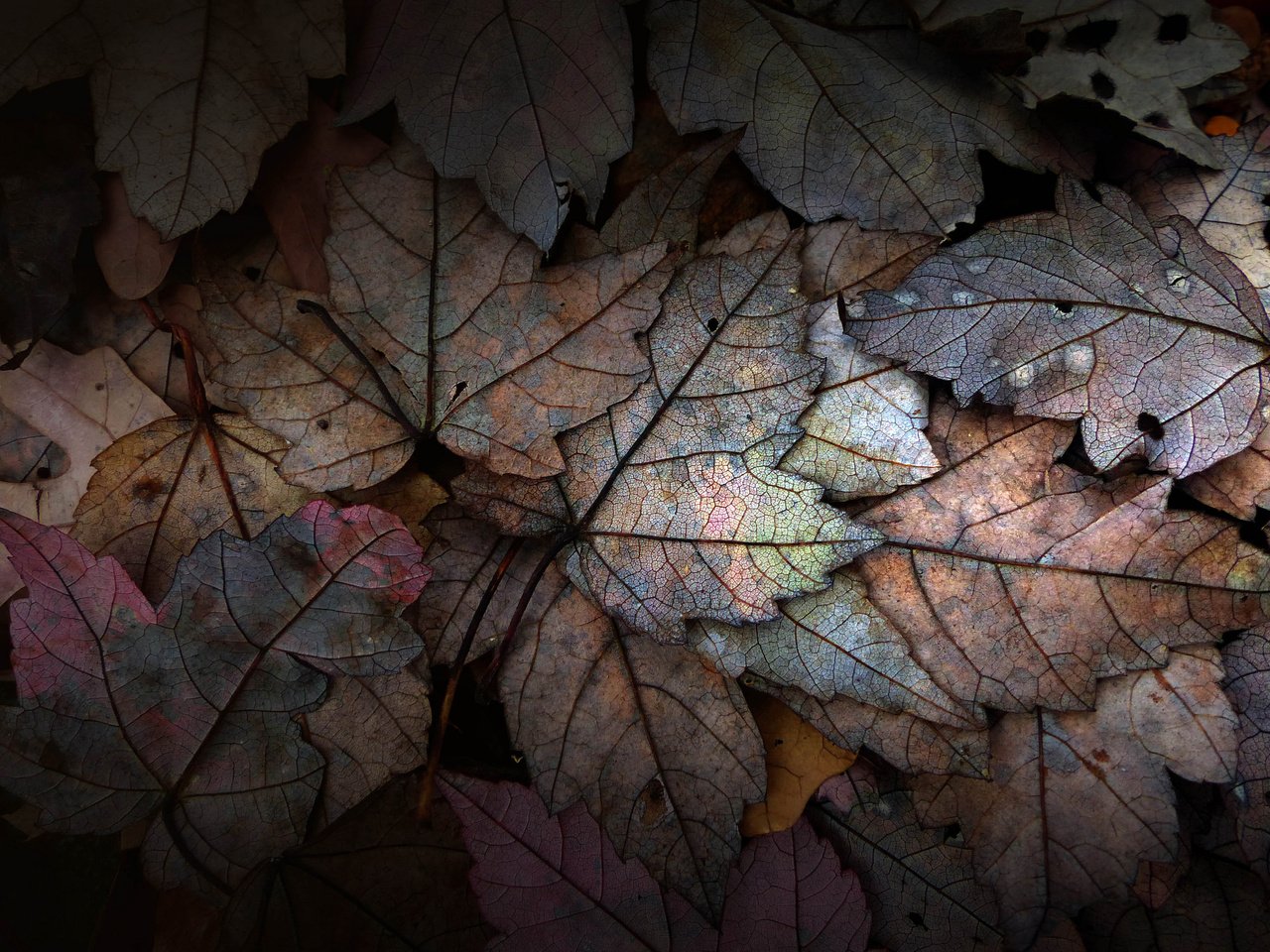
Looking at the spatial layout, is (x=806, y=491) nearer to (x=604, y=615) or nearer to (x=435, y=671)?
(x=604, y=615)

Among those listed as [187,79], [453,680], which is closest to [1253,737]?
[453,680]

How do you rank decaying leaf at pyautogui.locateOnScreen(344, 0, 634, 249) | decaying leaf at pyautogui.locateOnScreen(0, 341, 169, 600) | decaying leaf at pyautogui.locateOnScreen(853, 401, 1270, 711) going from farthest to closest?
decaying leaf at pyautogui.locateOnScreen(0, 341, 169, 600), decaying leaf at pyautogui.locateOnScreen(344, 0, 634, 249), decaying leaf at pyautogui.locateOnScreen(853, 401, 1270, 711)

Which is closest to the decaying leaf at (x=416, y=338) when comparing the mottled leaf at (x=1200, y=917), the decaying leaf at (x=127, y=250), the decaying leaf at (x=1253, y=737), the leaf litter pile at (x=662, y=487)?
the leaf litter pile at (x=662, y=487)

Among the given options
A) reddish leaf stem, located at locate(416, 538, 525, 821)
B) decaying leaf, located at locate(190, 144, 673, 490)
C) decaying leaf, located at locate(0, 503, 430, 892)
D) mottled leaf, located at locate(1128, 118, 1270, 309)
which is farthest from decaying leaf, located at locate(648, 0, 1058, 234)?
decaying leaf, located at locate(0, 503, 430, 892)

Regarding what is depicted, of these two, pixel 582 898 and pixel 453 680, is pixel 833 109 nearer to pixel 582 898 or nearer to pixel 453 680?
pixel 453 680

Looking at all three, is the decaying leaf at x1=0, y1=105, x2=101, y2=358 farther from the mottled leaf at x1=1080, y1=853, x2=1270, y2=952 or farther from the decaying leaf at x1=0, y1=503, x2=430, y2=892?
the mottled leaf at x1=1080, y1=853, x2=1270, y2=952
